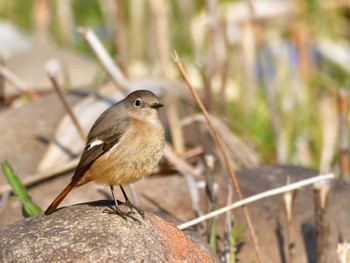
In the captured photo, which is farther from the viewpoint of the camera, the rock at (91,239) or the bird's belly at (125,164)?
the bird's belly at (125,164)

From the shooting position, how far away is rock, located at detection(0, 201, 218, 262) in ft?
14.8

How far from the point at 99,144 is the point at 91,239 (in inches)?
33.7

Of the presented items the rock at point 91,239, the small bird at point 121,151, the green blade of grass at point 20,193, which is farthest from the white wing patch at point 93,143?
the green blade of grass at point 20,193

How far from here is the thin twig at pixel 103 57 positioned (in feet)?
22.8

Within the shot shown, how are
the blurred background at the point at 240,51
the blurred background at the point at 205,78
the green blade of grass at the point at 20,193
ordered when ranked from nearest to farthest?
1. the green blade of grass at the point at 20,193
2. the blurred background at the point at 205,78
3. the blurred background at the point at 240,51

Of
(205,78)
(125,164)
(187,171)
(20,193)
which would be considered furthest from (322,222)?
(205,78)

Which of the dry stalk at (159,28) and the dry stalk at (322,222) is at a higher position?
the dry stalk at (159,28)

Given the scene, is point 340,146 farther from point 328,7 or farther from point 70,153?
point 328,7

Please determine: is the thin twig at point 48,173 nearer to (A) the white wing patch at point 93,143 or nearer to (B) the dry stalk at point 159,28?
(A) the white wing patch at point 93,143

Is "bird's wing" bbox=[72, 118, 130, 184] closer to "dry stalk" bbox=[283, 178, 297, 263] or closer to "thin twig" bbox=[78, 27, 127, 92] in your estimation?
"dry stalk" bbox=[283, 178, 297, 263]

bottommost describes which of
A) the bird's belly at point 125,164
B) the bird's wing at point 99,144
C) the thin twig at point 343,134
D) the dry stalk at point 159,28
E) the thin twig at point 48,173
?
the thin twig at point 343,134

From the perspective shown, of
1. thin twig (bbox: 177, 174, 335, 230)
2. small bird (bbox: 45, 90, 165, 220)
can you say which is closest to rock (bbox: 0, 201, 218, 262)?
small bird (bbox: 45, 90, 165, 220)

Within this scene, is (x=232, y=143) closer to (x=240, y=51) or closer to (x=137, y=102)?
(x=137, y=102)

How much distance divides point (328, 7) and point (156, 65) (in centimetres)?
249
